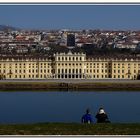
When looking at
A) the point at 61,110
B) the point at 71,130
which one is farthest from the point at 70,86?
the point at 71,130

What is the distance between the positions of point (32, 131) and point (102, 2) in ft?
4.37

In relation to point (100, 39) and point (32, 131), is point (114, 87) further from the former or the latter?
point (100, 39)

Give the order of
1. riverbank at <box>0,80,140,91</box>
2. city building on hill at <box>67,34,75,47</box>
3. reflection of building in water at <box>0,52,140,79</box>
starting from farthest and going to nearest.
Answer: city building on hill at <box>67,34,75,47</box> → reflection of building in water at <box>0,52,140,79</box> → riverbank at <box>0,80,140,91</box>

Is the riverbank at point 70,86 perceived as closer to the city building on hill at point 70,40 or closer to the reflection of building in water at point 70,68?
the reflection of building in water at point 70,68

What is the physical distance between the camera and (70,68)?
178 feet

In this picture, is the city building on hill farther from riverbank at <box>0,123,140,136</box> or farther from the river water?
riverbank at <box>0,123,140,136</box>

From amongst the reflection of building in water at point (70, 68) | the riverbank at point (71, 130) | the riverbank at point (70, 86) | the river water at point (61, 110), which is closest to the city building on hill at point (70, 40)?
the reflection of building in water at point (70, 68)

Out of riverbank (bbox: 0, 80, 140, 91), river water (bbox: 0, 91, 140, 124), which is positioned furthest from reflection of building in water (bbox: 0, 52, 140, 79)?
river water (bbox: 0, 91, 140, 124)

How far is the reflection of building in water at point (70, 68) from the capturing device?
5413 cm

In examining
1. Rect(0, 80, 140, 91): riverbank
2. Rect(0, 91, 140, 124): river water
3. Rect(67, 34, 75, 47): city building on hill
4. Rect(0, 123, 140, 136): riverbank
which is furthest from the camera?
Rect(67, 34, 75, 47): city building on hill

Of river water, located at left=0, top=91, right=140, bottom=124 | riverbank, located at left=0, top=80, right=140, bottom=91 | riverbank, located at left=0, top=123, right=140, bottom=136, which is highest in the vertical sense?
riverbank, located at left=0, top=123, right=140, bottom=136

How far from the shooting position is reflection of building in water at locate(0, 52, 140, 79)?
178 feet

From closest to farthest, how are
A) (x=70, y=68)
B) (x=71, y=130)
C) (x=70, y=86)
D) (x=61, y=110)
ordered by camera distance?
1. (x=71, y=130)
2. (x=61, y=110)
3. (x=70, y=86)
4. (x=70, y=68)

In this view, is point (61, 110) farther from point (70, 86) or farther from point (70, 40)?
point (70, 40)
